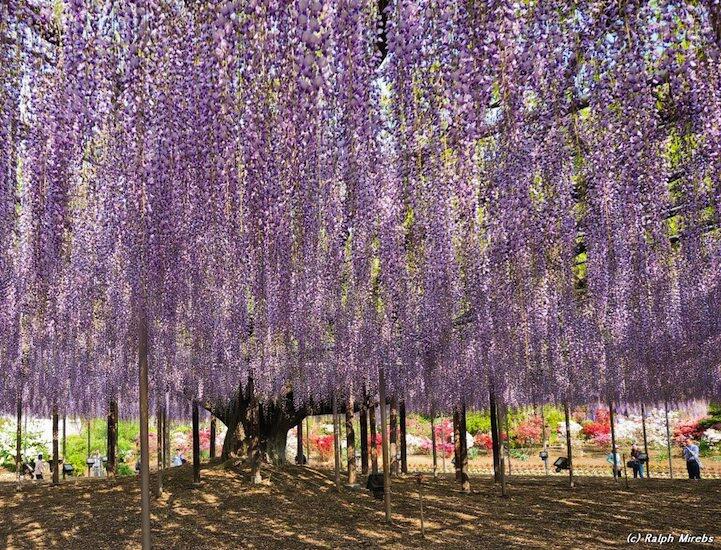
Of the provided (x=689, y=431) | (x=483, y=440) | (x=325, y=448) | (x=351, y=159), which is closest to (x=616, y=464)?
(x=483, y=440)

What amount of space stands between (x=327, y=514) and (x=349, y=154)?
31.0 ft

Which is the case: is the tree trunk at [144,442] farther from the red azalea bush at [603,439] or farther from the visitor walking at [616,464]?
the red azalea bush at [603,439]

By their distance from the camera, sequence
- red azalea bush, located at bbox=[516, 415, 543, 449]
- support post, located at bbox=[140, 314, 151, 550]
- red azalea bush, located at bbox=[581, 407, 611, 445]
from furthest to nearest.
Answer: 1. red azalea bush, located at bbox=[516, 415, 543, 449]
2. red azalea bush, located at bbox=[581, 407, 611, 445]
3. support post, located at bbox=[140, 314, 151, 550]

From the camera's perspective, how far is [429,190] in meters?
6.59

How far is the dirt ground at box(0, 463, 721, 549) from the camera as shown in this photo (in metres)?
9.62

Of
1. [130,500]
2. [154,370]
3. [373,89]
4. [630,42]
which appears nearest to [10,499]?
[130,500]

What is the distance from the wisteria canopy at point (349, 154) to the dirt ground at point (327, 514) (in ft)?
10.8

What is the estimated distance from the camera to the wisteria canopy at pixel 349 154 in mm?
3914

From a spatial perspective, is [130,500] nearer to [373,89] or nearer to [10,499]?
[10,499]

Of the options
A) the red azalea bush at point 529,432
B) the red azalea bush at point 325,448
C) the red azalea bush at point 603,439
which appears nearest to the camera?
the red azalea bush at point 325,448

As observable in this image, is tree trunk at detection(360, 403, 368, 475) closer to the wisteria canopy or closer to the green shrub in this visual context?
the wisteria canopy

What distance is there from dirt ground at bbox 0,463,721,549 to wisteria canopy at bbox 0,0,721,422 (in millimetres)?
3285

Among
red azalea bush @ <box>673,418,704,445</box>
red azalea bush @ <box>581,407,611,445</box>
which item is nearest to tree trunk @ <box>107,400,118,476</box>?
red azalea bush @ <box>581,407,611,445</box>

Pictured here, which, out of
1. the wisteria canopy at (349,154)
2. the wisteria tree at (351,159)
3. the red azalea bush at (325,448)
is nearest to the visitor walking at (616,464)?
the wisteria tree at (351,159)
